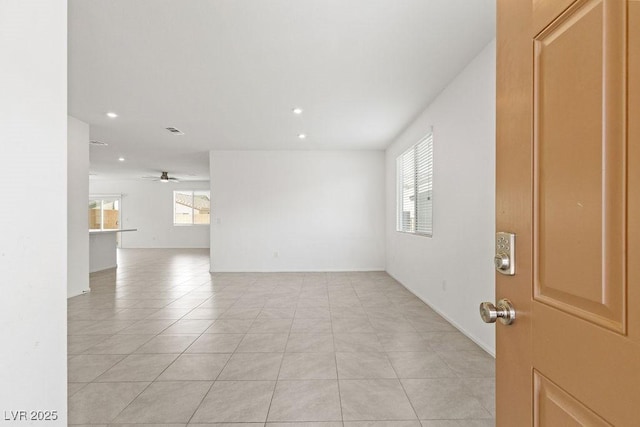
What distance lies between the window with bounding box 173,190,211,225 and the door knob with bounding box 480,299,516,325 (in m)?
12.3

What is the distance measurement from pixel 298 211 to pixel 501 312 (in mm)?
5865

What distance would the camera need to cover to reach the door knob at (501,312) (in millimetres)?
752

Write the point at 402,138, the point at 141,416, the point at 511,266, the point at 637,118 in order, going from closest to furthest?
the point at 637,118
the point at 511,266
the point at 141,416
the point at 402,138

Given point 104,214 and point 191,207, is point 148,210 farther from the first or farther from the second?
point 104,214

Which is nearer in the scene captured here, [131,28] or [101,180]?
[131,28]

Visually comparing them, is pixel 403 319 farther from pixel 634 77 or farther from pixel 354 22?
pixel 634 77

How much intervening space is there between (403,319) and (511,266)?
2.99m

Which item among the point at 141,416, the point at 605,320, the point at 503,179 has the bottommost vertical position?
the point at 141,416

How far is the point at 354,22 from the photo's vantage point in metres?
2.26

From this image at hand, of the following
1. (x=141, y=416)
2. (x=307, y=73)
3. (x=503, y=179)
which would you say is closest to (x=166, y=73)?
(x=307, y=73)

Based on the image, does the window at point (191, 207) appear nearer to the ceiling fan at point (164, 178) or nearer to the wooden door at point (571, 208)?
the ceiling fan at point (164, 178)

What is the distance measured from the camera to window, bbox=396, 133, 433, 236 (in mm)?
4121

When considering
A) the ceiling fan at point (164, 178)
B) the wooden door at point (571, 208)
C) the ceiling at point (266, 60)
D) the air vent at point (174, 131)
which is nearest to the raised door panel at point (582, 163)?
the wooden door at point (571, 208)
